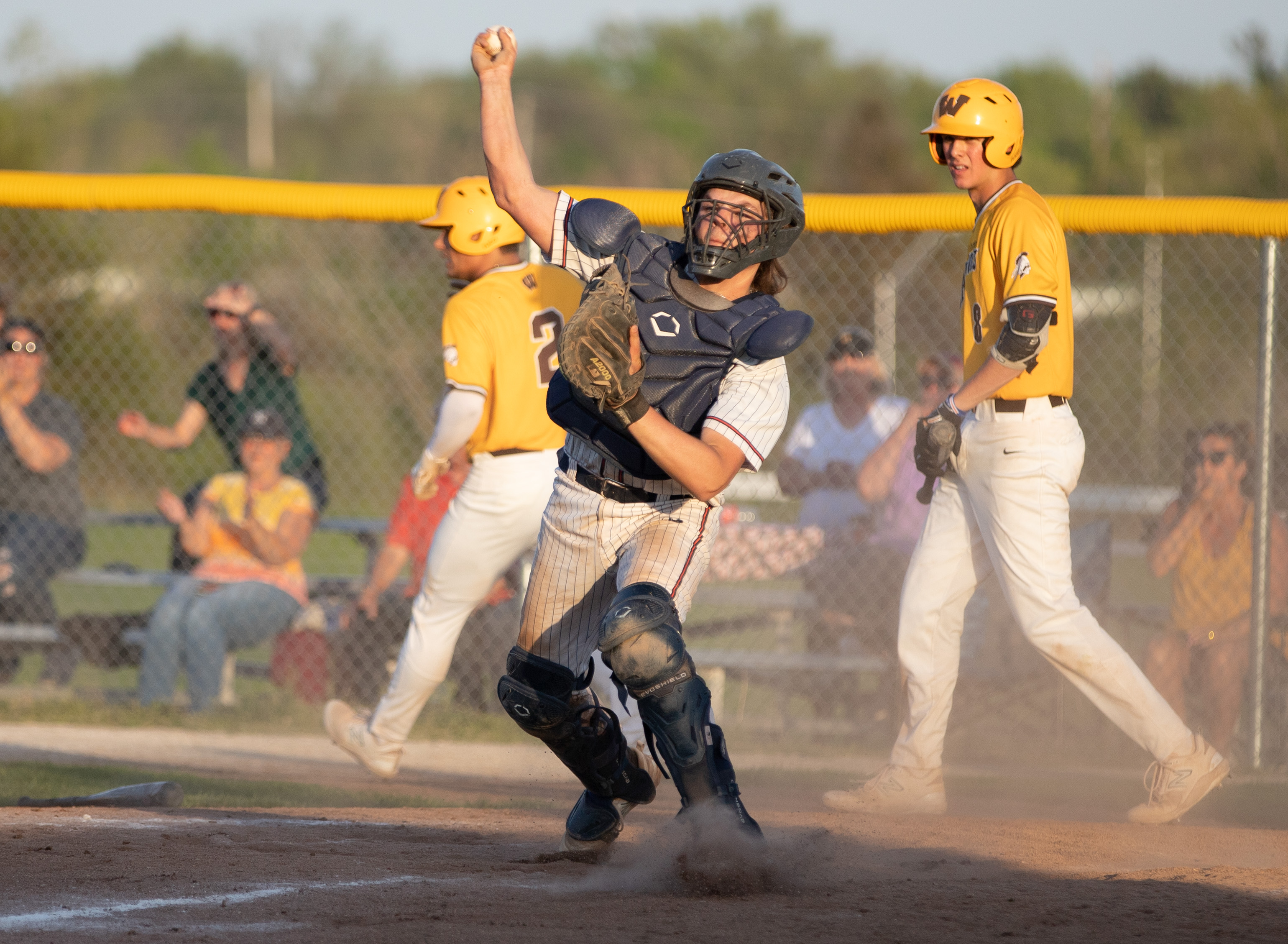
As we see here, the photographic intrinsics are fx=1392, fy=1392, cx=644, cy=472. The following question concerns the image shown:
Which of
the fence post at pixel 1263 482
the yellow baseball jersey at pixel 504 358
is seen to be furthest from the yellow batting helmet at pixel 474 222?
the fence post at pixel 1263 482

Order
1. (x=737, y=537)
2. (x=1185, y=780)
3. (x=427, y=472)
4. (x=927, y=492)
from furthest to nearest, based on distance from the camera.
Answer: (x=737, y=537) → (x=427, y=472) → (x=927, y=492) → (x=1185, y=780)

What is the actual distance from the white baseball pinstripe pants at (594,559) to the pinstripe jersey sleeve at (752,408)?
1.08 ft

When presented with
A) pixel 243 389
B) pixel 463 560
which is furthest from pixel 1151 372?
pixel 463 560

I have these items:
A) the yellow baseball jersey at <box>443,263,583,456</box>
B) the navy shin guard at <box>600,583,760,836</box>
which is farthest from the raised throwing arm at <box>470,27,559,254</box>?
the yellow baseball jersey at <box>443,263,583,456</box>

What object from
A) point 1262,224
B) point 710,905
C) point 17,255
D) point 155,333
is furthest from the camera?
point 155,333

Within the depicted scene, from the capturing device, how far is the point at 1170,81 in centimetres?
4534

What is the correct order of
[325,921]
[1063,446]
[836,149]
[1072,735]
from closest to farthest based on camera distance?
1. [325,921]
2. [1063,446]
3. [1072,735]
4. [836,149]

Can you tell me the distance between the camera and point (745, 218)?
3398mm

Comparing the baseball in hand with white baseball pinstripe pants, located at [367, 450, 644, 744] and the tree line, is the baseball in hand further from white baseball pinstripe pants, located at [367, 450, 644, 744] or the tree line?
the tree line

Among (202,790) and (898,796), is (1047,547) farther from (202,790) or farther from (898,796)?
(202,790)

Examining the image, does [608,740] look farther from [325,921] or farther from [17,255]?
[17,255]

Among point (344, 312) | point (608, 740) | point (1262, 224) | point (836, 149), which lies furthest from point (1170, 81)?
point (608, 740)

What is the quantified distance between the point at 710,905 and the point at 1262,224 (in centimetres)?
382

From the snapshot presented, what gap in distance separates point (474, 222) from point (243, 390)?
220 centimetres
